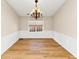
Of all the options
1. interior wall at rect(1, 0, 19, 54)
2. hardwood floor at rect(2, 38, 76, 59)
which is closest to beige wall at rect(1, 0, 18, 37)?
interior wall at rect(1, 0, 19, 54)

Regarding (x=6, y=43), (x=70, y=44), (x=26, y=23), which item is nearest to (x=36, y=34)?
(x=26, y=23)

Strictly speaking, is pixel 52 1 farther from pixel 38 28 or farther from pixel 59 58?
pixel 38 28

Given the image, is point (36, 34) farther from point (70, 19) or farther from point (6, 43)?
point (70, 19)

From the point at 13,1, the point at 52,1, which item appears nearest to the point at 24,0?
the point at 13,1

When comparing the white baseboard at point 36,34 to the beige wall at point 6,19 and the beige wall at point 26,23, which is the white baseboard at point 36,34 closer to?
the beige wall at point 26,23

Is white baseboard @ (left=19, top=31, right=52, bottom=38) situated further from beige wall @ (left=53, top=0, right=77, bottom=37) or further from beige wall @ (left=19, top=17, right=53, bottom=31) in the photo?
beige wall @ (left=53, top=0, right=77, bottom=37)

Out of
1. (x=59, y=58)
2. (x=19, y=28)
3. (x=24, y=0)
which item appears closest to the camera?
(x=59, y=58)

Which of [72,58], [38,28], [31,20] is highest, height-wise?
[31,20]

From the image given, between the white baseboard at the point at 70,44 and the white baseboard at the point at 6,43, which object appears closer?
the white baseboard at the point at 70,44

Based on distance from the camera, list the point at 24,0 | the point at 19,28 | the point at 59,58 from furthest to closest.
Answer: the point at 19,28 → the point at 24,0 → the point at 59,58

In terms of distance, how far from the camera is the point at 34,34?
33.1 feet

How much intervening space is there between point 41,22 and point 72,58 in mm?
6146

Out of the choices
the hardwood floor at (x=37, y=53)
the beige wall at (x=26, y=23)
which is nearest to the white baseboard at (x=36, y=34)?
the beige wall at (x=26, y=23)

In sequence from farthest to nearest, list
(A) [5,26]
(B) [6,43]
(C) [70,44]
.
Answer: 1. (B) [6,43]
2. (A) [5,26]
3. (C) [70,44]
